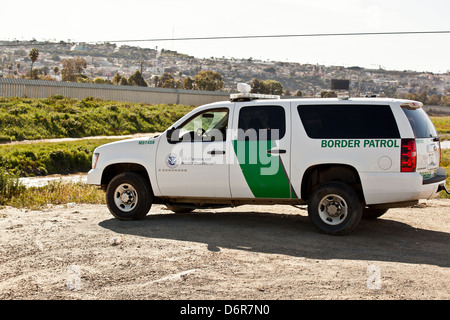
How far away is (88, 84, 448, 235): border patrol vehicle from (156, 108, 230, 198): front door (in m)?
0.02

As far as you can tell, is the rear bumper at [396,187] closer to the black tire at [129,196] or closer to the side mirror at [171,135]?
the side mirror at [171,135]

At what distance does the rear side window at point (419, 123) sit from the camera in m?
9.45

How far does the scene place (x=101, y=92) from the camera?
219 ft

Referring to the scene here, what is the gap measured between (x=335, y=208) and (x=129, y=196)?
3.73m

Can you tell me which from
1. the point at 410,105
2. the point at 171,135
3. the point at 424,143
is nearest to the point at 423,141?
the point at 424,143

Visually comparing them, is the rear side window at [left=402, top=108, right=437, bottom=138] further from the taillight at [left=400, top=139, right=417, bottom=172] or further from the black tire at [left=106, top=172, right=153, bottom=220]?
the black tire at [left=106, top=172, right=153, bottom=220]

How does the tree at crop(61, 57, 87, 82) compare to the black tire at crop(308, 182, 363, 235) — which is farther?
the tree at crop(61, 57, 87, 82)

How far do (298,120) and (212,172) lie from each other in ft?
5.52

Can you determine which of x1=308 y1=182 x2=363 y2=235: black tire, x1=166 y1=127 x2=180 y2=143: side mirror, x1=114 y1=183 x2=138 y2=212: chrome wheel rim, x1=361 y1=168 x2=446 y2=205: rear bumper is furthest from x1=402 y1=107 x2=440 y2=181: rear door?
x1=114 y1=183 x2=138 y2=212: chrome wheel rim

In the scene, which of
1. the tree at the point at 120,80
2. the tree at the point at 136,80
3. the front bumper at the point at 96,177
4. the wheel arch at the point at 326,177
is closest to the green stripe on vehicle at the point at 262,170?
the wheel arch at the point at 326,177

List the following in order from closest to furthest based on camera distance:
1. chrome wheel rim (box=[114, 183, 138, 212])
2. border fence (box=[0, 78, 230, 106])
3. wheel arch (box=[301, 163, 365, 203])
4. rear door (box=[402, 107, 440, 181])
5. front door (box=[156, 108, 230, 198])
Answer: rear door (box=[402, 107, 440, 181]) → wheel arch (box=[301, 163, 365, 203]) → front door (box=[156, 108, 230, 198]) → chrome wheel rim (box=[114, 183, 138, 212]) → border fence (box=[0, 78, 230, 106])

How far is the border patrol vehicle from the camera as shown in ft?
30.9
